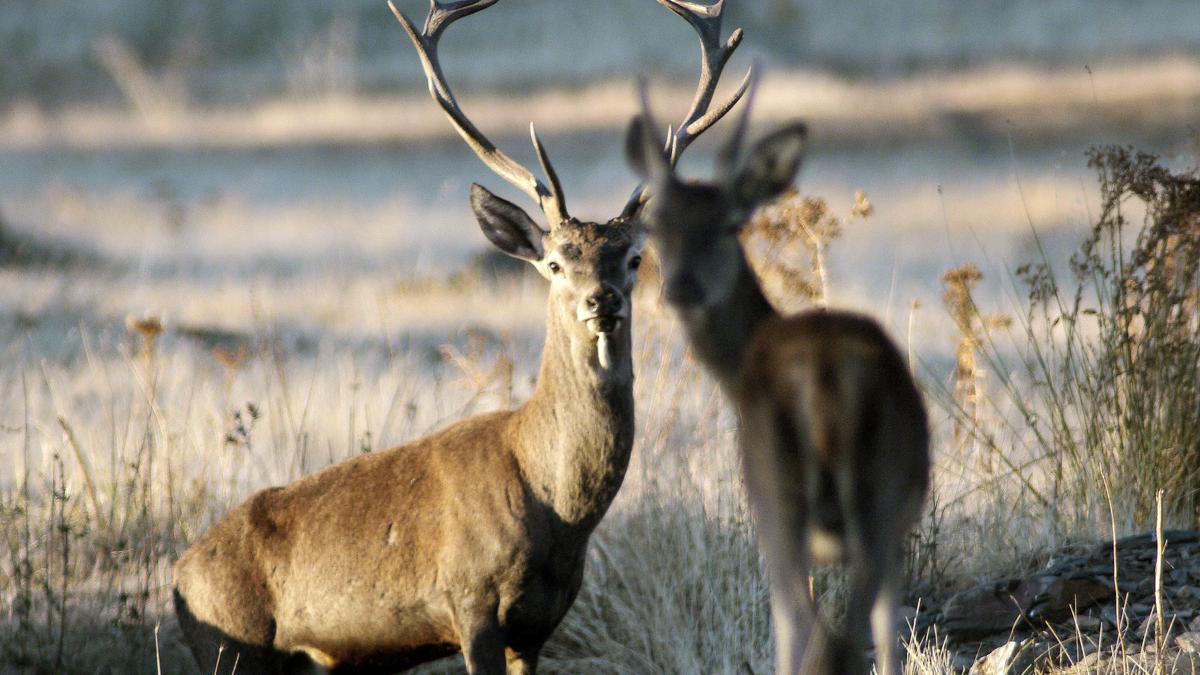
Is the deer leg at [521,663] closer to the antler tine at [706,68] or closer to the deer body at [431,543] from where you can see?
the deer body at [431,543]

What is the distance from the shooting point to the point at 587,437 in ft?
19.1

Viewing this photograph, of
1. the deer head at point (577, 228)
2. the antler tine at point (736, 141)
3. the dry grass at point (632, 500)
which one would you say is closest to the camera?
the antler tine at point (736, 141)

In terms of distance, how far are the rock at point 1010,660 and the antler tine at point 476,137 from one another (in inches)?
87.2

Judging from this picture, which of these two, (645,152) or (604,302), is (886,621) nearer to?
(645,152)

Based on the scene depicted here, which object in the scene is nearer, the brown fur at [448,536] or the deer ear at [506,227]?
the brown fur at [448,536]

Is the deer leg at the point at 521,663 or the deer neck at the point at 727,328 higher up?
the deer neck at the point at 727,328

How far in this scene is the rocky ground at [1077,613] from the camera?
5598 millimetres

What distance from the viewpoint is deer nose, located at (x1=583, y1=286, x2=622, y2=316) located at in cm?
552

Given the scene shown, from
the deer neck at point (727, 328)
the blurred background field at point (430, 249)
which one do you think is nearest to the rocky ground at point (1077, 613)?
the blurred background field at point (430, 249)

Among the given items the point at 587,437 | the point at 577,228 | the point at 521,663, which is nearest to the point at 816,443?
the point at 587,437

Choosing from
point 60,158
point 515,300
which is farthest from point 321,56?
point 515,300

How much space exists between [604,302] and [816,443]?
8.67 feet

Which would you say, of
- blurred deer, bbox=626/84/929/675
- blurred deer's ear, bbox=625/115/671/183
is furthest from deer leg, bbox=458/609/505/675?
blurred deer, bbox=626/84/929/675

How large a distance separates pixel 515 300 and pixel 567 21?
3279 centimetres
